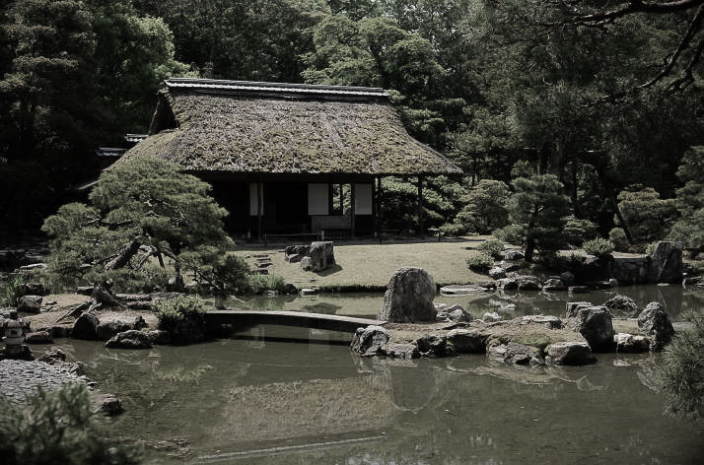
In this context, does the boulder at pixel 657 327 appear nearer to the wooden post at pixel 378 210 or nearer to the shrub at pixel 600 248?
the shrub at pixel 600 248

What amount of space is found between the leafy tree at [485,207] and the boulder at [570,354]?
17323 mm

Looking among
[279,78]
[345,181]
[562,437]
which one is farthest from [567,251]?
[279,78]

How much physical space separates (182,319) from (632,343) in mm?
7646

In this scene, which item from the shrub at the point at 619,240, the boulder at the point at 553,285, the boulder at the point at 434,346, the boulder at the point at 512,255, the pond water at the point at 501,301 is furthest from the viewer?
the shrub at the point at 619,240

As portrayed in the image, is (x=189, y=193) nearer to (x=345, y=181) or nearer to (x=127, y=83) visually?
(x=345, y=181)

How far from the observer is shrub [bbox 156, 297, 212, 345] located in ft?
41.6

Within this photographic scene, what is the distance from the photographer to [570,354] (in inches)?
428

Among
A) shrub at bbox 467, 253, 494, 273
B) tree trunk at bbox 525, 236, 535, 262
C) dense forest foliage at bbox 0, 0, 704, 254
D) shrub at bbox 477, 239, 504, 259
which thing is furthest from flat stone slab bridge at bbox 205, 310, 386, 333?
tree trunk at bbox 525, 236, 535, 262

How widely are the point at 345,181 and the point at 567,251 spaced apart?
27.4 feet

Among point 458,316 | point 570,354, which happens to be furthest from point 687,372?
point 458,316

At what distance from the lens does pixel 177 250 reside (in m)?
15.5

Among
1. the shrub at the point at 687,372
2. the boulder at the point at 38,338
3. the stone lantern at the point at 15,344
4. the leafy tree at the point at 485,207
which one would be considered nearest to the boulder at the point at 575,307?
the shrub at the point at 687,372

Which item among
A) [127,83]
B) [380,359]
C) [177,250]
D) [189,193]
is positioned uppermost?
[127,83]

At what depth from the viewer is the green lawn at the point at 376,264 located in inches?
746
